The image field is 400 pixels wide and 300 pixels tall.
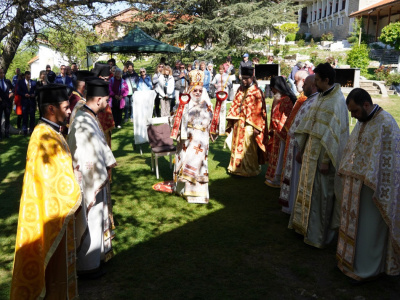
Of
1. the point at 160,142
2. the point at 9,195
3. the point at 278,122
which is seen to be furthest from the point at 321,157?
the point at 9,195

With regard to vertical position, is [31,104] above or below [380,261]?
above

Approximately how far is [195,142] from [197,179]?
69 centimetres

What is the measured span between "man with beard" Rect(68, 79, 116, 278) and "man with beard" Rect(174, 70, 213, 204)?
9.02 feet

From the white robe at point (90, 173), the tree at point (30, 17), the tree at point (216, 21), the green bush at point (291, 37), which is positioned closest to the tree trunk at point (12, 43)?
the tree at point (30, 17)

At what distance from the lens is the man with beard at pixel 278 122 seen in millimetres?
7977

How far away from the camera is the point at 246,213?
706cm

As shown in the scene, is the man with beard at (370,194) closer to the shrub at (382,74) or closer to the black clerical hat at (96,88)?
the black clerical hat at (96,88)

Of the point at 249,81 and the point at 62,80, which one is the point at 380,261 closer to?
the point at 249,81

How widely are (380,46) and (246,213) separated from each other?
3443cm

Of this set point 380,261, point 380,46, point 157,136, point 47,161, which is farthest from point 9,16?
point 380,46

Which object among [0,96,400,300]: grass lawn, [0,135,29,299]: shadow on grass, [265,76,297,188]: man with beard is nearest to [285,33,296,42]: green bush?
[0,135,29,299]: shadow on grass

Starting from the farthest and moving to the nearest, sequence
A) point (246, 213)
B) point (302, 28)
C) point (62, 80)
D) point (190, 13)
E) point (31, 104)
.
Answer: point (302, 28) < point (190, 13) < point (62, 80) < point (31, 104) < point (246, 213)

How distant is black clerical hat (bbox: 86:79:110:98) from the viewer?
475 centimetres

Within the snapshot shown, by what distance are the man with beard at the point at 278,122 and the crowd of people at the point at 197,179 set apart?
18.1 inches
